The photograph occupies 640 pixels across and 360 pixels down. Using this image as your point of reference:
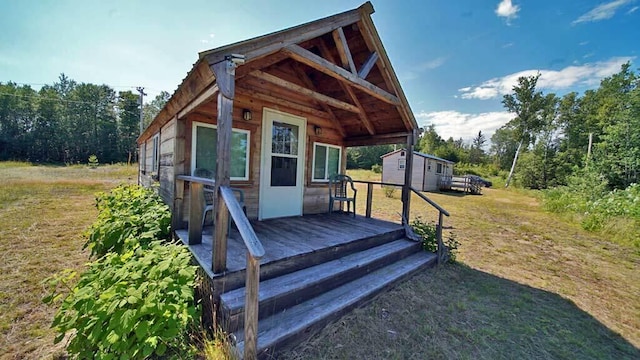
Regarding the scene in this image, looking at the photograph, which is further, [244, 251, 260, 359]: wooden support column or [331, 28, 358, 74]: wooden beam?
[331, 28, 358, 74]: wooden beam

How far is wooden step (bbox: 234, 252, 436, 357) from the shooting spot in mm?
1870

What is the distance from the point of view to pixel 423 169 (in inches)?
663

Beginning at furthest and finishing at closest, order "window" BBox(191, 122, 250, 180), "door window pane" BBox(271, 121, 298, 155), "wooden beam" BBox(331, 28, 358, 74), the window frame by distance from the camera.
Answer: the window frame, "door window pane" BBox(271, 121, 298, 155), "window" BBox(191, 122, 250, 180), "wooden beam" BBox(331, 28, 358, 74)

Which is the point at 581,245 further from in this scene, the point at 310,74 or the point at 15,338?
the point at 15,338

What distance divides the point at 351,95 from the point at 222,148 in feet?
10.2

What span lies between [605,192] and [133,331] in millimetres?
14595

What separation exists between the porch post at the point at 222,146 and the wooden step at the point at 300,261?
0.42 ft

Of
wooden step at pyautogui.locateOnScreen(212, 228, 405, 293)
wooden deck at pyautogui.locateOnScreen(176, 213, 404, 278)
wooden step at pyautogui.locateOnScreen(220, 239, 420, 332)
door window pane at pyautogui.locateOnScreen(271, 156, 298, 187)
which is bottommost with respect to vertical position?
wooden step at pyautogui.locateOnScreen(220, 239, 420, 332)

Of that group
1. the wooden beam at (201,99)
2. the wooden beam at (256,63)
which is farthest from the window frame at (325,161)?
the wooden beam at (201,99)

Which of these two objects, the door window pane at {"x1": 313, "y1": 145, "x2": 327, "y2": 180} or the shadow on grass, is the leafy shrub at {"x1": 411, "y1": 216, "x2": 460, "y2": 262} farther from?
the door window pane at {"x1": 313, "y1": 145, "x2": 327, "y2": 180}

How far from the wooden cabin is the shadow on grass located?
200mm

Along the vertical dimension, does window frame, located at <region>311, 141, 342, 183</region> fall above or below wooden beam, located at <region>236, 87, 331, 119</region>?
below

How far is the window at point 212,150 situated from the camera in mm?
3635

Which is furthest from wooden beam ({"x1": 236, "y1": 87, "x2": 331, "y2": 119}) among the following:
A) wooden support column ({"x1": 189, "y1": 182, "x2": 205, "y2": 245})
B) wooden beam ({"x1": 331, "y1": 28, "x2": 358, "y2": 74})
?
wooden support column ({"x1": 189, "y1": 182, "x2": 205, "y2": 245})
